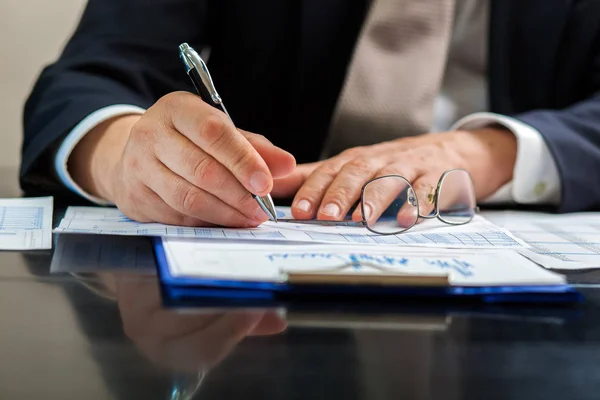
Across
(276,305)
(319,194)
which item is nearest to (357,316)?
(276,305)

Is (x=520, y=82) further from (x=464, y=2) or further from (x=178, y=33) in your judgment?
(x=178, y=33)

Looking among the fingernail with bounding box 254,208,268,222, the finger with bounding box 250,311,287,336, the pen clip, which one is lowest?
the fingernail with bounding box 254,208,268,222

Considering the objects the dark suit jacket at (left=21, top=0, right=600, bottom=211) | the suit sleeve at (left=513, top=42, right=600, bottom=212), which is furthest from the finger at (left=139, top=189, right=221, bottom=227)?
the suit sleeve at (left=513, top=42, right=600, bottom=212)

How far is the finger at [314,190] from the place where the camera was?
0.63 meters

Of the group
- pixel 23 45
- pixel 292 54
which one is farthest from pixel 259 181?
pixel 23 45

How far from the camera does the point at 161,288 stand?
0.42 meters

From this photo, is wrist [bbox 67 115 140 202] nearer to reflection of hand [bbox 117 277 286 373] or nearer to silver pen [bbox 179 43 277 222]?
silver pen [bbox 179 43 277 222]

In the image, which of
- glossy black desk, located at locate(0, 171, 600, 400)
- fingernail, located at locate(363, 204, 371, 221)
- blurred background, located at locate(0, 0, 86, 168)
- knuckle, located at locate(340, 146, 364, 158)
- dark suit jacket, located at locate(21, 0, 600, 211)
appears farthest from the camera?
blurred background, located at locate(0, 0, 86, 168)

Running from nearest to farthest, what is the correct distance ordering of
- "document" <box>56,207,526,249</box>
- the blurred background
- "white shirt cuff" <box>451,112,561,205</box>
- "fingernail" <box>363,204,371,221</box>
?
"document" <box>56,207,526,249</box> < "fingernail" <box>363,204,371,221</box> < "white shirt cuff" <box>451,112,561,205</box> < the blurred background

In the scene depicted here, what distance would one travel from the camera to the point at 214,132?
530 mm

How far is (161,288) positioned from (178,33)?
0.69 m

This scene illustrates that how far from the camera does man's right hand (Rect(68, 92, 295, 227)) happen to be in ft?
1.74

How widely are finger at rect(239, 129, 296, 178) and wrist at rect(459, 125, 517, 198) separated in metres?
0.35

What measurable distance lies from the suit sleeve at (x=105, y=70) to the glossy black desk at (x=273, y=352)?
41 centimetres
